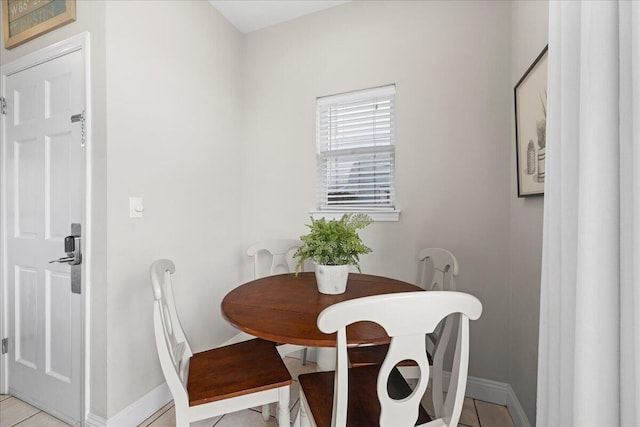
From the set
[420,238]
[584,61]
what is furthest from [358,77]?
[584,61]

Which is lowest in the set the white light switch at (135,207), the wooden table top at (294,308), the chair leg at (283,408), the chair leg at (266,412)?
the chair leg at (266,412)

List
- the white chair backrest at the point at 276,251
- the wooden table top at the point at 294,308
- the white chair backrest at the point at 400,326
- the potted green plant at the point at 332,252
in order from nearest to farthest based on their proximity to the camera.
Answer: the white chair backrest at the point at 400,326, the wooden table top at the point at 294,308, the potted green plant at the point at 332,252, the white chair backrest at the point at 276,251

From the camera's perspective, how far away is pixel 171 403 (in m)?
1.87

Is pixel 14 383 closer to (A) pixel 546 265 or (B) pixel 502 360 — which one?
(A) pixel 546 265

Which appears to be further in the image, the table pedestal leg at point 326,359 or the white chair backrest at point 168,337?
the table pedestal leg at point 326,359

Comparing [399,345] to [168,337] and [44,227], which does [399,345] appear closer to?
[168,337]

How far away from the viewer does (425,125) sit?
202 cm

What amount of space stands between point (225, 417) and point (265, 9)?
3.01 meters

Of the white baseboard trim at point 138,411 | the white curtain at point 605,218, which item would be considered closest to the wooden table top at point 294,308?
the white curtain at point 605,218

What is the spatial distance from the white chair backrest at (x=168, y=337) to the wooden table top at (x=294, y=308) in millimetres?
257

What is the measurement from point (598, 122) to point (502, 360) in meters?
1.83

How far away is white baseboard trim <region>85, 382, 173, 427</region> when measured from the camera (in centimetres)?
155

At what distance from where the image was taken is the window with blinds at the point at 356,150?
2.20m

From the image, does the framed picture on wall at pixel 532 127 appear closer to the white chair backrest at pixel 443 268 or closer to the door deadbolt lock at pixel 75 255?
the white chair backrest at pixel 443 268
